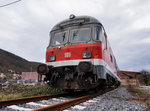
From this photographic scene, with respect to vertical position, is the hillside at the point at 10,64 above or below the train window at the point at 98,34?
above

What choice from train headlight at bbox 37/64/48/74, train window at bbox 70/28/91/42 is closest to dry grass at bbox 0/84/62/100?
train headlight at bbox 37/64/48/74

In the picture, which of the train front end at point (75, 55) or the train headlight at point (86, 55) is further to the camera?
the train headlight at point (86, 55)

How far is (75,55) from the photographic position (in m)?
5.96

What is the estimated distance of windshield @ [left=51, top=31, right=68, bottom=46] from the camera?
6.64 m

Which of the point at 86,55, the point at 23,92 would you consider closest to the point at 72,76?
the point at 86,55

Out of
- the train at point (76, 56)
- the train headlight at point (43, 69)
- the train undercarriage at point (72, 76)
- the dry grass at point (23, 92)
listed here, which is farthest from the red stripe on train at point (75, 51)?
the dry grass at point (23, 92)

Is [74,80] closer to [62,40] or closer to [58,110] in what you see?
[62,40]

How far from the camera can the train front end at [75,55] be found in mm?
5629

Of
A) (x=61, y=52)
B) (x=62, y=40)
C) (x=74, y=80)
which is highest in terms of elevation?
(x=62, y=40)

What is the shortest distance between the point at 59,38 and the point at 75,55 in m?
1.39

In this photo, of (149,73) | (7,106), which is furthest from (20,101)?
(149,73)

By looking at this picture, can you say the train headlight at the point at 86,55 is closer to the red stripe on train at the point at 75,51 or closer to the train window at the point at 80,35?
the red stripe on train at the point at 75,51

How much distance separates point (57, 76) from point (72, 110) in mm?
2918

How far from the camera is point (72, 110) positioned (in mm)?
3609
